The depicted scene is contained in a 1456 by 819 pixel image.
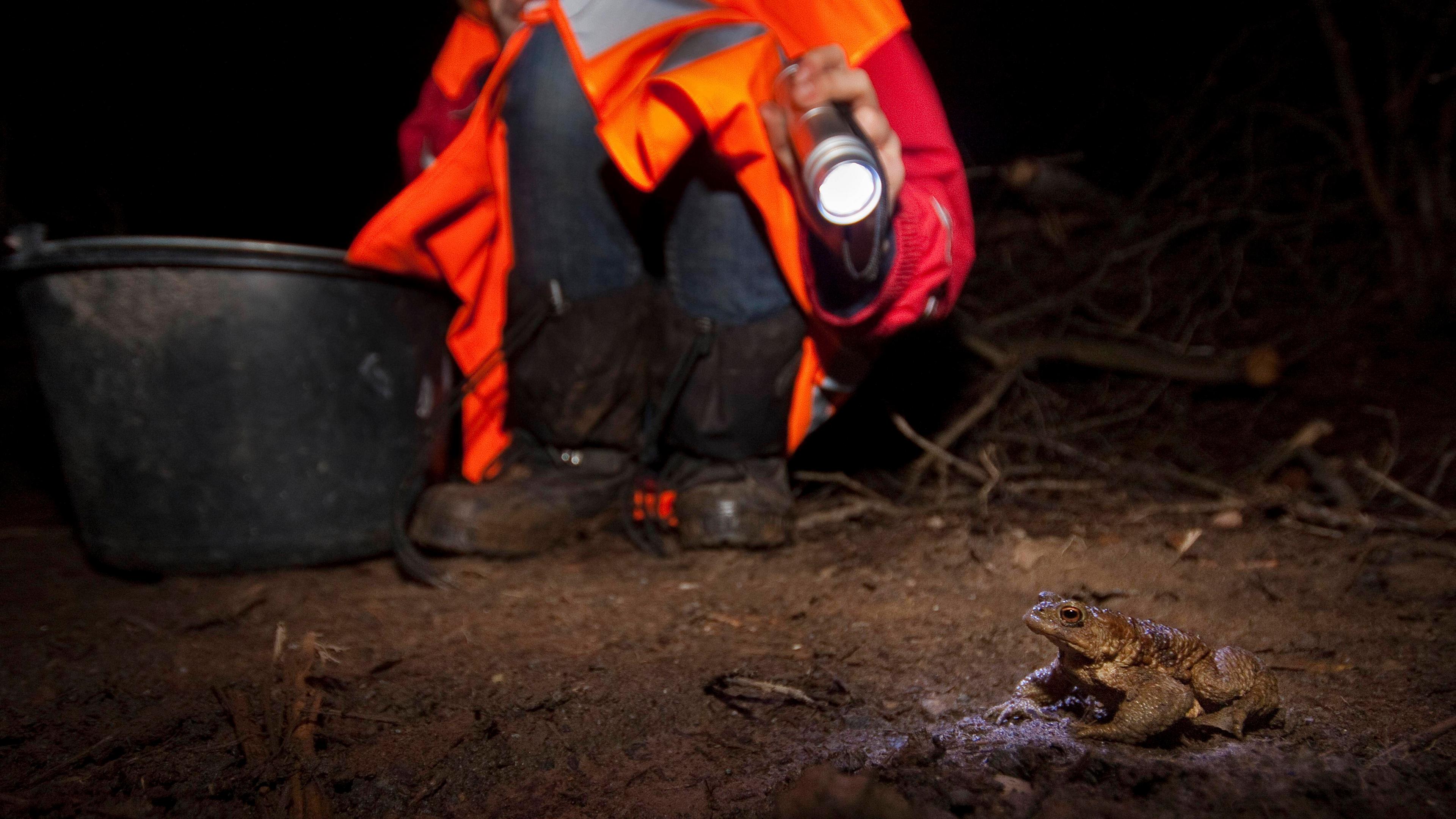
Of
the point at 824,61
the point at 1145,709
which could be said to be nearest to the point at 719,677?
the point at 1145,709

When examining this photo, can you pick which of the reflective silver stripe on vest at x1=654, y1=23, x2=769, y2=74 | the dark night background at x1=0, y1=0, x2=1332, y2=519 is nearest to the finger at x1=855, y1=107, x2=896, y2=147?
the reflective silver stripe on vest at x1=654, y1=23, x2=769, y2=74

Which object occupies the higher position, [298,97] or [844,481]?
[298,97]

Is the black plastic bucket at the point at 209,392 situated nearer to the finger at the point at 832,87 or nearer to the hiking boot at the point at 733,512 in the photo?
the hiking boot at the point at 733,512

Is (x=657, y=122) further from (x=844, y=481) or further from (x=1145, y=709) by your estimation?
(x=1145, y=709)

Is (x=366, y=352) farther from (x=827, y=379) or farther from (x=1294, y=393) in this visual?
(x=1294, y=393)

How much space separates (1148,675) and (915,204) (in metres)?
0.96

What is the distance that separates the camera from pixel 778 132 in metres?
1.46

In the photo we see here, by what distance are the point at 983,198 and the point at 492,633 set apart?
102 inches

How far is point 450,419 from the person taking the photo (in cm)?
188

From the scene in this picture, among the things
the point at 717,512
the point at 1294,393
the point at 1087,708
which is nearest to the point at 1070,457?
the point at 1294,393

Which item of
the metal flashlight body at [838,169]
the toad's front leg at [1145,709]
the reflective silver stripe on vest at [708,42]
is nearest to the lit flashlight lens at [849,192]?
the metal flashlight body at [838,169]

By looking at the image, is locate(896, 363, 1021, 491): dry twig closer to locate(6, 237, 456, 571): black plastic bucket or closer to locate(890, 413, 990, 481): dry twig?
locate(890, 413, 990, 481): dry twig

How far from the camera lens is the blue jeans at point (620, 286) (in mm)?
1706

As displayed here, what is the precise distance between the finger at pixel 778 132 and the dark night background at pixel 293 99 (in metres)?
1.90
